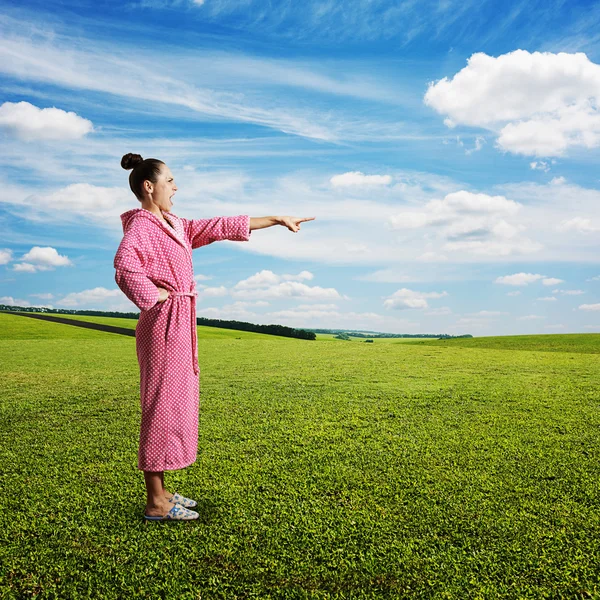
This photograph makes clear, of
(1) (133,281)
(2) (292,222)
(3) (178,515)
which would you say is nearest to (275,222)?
(2) (292,222)

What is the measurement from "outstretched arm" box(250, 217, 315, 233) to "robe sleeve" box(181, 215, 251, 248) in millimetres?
52

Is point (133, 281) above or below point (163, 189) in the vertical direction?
below

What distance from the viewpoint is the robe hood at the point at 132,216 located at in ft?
10.1

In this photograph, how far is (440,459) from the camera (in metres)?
4.17

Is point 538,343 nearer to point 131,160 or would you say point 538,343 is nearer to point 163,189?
point 163,189

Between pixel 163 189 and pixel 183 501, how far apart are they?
6.42ft

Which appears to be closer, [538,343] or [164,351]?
[164,351]

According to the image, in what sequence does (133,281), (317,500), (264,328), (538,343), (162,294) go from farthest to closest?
(264,328), (538,343), (317,500), (162,294), (133,281)

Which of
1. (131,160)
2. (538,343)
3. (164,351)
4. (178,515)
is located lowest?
(178,515)

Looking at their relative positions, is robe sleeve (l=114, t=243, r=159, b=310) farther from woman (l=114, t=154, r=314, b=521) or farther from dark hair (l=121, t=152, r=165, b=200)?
dark hair (l=121, t=152, r=165, b=200)

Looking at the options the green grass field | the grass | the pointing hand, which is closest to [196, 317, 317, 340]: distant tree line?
the grass

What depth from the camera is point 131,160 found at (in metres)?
3.20

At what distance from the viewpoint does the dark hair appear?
10.2 feet

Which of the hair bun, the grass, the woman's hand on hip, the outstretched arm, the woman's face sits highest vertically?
the hair bun
